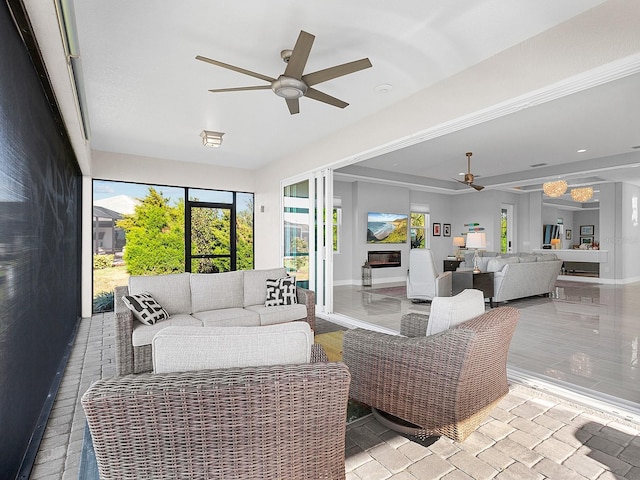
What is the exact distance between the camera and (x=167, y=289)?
145 inches

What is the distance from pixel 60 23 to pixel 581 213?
59.2 ft

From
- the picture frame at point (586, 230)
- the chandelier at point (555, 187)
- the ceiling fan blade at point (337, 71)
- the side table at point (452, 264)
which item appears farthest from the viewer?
the picture frame at point (586, 230)

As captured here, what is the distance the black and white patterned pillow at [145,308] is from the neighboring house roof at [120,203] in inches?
150

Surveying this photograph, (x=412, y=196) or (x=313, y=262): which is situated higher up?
(x=412, y=196)

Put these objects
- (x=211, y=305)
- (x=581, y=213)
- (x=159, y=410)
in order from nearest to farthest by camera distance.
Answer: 1. (x=159, y=410)
2. (x=211, y=305)
3. (x=581, y=213)

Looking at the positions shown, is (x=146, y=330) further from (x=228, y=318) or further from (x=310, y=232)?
(x=310, y=232)

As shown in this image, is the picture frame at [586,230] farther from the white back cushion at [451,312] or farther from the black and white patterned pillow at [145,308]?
the black and white patterned pillow at [145,308]

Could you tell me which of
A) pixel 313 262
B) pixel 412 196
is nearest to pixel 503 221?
pixel 412 196

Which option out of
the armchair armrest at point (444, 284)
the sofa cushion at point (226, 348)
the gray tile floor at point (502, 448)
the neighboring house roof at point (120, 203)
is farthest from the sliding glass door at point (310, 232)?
the sofa cushion at point (226, 348)

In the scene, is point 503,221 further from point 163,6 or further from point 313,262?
point 163,6

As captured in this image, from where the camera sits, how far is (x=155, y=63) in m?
3.27

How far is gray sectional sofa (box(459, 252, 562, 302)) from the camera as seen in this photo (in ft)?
20.4

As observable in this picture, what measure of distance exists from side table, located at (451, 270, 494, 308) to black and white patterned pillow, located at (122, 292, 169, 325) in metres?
4.88

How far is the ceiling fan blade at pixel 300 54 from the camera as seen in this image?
7.45 feet
